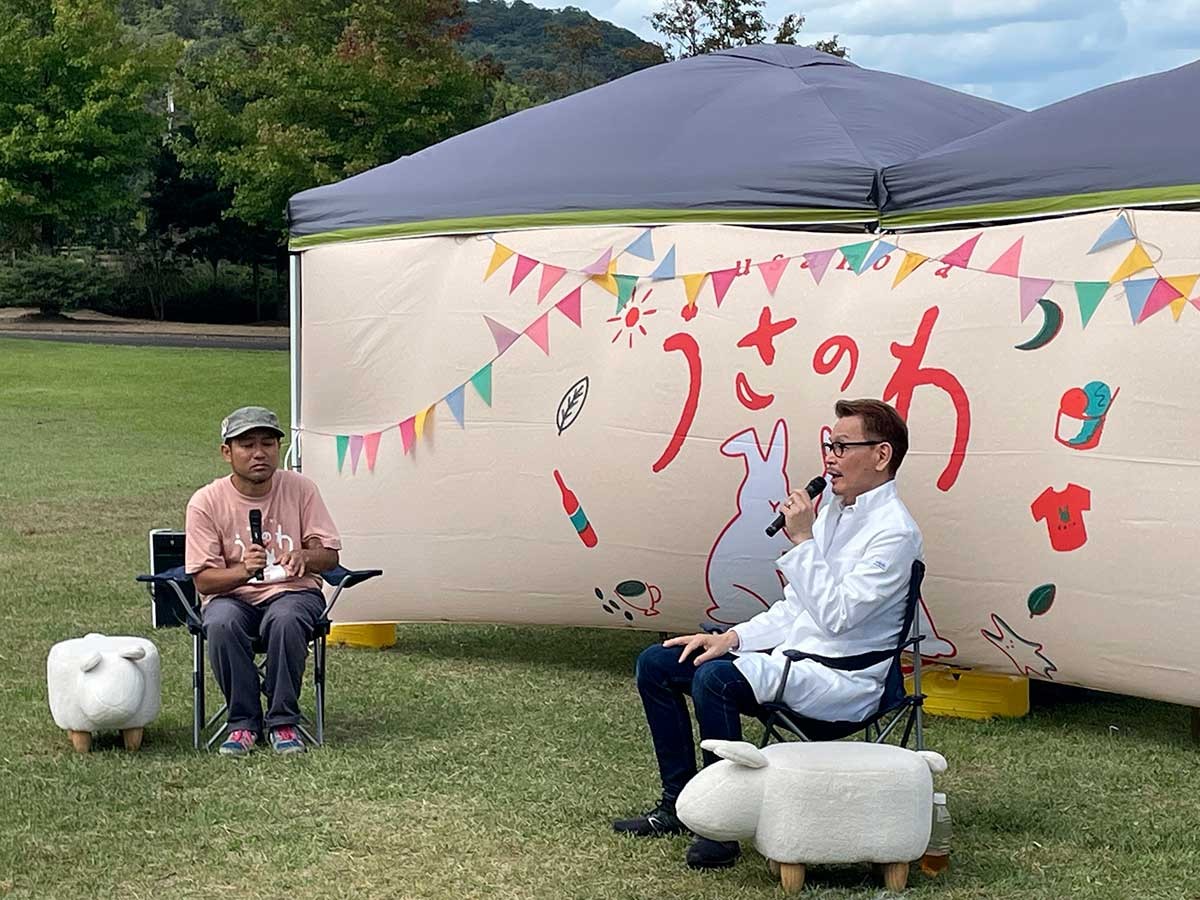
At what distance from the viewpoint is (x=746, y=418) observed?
647 centimetres

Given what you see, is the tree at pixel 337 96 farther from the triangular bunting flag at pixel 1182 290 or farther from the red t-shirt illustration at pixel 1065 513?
the triangular bunting flag at pixel 1182 290

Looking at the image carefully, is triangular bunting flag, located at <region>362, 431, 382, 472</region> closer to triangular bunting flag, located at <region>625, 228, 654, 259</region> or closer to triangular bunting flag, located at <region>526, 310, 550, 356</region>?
triangular bunting flag, located at <region>526, 310, 550, 356</region>

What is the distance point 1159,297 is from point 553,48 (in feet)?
137

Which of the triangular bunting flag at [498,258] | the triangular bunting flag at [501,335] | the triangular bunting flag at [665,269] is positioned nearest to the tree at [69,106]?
the triangular bunting flag at [498,258]

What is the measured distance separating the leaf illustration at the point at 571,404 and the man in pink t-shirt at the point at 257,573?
1.31 meters

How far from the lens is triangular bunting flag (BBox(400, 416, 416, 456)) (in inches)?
286

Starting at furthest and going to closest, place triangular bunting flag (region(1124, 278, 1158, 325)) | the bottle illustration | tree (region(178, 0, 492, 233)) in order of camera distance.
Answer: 1. tree (region(178, 0, 492, 233))
2. the bottle illustration
3. triangular bunting flag (region(1124, 278, 1158, 325))

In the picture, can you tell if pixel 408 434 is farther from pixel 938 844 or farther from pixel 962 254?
pixel 938 844

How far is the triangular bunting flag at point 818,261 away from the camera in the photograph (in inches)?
253

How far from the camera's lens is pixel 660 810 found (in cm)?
476

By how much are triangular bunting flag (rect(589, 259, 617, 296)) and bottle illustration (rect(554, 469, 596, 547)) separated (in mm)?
743

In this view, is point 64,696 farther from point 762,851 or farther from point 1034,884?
point 1034,884

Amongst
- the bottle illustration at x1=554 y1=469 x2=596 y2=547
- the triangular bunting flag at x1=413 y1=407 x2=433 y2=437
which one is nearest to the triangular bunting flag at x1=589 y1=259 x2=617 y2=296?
the bottle illustration at x1=554 y1=469 x2=596 y2=547

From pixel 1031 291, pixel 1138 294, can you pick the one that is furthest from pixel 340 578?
pixel 1138 294
